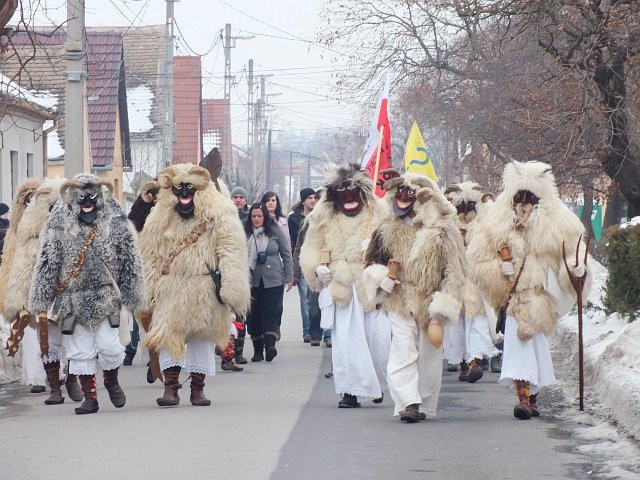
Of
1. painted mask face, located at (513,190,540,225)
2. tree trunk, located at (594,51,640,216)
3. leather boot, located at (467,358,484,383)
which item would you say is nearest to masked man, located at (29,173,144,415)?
painted mask face, located at (513,190,540,225)

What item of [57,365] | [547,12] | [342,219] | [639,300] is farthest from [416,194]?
[547,12]

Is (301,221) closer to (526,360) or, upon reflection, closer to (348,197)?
(348,197)

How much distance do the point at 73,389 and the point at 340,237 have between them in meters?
2.63

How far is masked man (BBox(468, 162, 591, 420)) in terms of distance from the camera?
1070cm

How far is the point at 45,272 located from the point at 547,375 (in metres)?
3.97

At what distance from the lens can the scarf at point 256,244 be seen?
52.0 feet

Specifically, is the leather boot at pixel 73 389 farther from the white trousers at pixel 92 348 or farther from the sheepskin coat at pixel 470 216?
the sheepskin coat at pixel 470 216

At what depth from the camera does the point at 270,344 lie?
15.7 meters

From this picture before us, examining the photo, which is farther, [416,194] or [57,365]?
[57,365]

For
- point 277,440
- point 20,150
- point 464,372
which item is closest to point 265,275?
point 464,372

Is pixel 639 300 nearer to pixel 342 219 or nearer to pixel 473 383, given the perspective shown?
pixel 473 383

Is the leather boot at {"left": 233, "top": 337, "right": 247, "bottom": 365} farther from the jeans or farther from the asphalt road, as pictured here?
the jeans

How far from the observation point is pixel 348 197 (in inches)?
480

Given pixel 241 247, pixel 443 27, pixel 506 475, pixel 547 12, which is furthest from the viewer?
pixel 443 27
